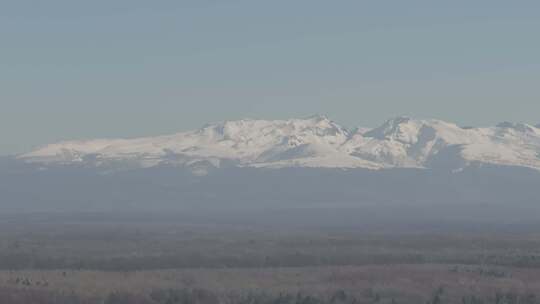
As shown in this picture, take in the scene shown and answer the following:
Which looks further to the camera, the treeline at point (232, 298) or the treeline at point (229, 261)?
the treeline at point (229, 261)

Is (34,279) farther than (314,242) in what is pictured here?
No

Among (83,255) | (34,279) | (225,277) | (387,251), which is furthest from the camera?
(387,251)

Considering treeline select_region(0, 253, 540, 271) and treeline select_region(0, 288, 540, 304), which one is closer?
treeline select_region(0, 288, 540, 304)

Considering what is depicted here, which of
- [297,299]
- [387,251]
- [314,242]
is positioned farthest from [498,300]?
[314,242]

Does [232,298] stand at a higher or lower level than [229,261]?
lower

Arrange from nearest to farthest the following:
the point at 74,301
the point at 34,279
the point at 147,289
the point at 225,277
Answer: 1. the point at 74,301
2. the point at 147,289
3. the point at 34,279
4. the point at 225,277

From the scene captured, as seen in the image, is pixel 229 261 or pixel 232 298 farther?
pixel 229 261

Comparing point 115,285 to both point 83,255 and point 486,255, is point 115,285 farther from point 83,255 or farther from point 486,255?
point 486,255
